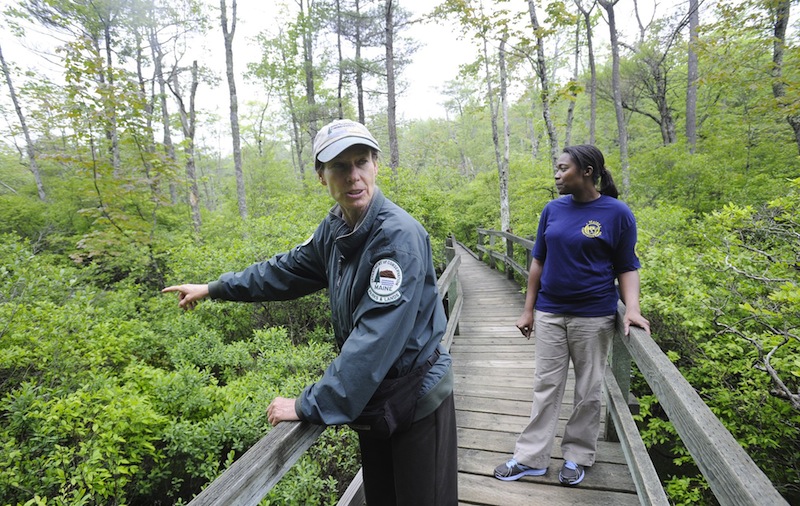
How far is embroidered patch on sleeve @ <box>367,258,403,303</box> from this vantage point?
119 centimetres

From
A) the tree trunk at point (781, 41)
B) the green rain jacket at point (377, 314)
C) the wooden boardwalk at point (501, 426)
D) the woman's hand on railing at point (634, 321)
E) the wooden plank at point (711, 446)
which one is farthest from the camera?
the tree trunk at point (781, 41)

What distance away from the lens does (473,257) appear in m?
14.8

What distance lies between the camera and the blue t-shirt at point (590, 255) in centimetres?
218

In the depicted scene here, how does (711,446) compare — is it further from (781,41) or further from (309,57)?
(309,57)

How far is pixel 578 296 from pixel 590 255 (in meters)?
0.25

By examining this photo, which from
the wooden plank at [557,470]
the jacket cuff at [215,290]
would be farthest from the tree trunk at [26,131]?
the wooden plank at [557,470]

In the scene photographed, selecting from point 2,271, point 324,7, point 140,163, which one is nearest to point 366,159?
point 2,271

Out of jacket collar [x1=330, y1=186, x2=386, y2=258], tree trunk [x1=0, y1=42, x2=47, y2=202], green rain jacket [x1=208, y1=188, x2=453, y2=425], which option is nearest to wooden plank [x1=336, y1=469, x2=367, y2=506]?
green rain jacket [x1=208, y1=188, x2=453, y2=425]

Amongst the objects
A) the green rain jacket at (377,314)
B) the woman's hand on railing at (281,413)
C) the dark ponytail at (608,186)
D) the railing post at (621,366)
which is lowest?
the railing post at (621,366)

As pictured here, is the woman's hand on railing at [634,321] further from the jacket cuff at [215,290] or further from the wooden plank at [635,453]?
the jacket cuff at [215,290]

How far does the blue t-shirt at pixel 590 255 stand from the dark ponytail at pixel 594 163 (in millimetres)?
127

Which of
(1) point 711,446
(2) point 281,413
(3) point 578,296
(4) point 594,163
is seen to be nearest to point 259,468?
(2) point 281,413

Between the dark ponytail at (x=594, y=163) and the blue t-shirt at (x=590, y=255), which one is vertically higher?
the dark ponytail at (x=594, y=163)

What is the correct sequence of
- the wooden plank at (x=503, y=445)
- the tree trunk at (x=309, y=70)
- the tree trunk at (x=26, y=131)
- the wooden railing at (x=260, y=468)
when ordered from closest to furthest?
the wooden railing at (x=260, y=468) → the wooden plank at (x=503, y=445) → the tree trunk at (x=26, y=131) → the tree trunk at (x=309, y=70)
